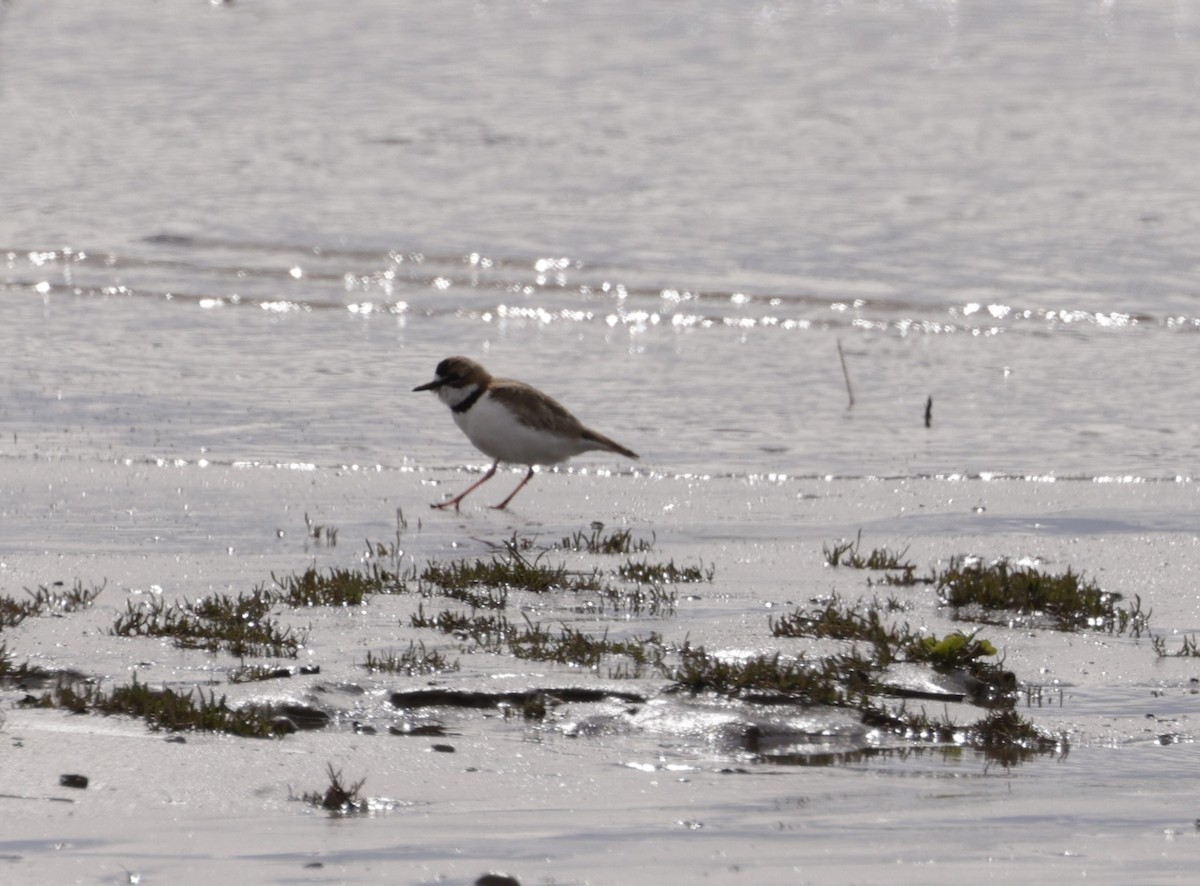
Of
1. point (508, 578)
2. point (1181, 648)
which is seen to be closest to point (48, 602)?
point (508, 578)

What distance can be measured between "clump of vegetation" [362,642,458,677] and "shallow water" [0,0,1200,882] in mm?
95

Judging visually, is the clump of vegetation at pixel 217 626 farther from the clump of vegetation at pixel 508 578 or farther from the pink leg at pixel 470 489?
the pink leg at pixel 470 489

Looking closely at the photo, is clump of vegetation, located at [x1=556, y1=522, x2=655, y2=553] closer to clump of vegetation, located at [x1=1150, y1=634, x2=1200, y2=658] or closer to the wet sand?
the wet sand

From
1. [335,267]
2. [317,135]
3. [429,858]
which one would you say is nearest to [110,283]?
[335,267]

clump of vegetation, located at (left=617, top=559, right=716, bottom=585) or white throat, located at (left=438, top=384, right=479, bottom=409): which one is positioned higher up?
white throat, located at (left=438, top=384, right=479, bottom=409)

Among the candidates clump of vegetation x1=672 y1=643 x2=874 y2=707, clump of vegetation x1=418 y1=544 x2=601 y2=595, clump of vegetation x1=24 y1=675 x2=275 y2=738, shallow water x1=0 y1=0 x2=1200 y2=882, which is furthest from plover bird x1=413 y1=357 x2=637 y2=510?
clump of vegetation x1=24 y1=675 x2=275 y2=738

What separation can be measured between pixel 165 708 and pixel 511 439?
17.1ft

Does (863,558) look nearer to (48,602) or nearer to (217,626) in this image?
(217,626)

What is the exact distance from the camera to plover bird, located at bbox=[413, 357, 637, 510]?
1039 cm

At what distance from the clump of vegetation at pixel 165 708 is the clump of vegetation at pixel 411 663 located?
0.62 meters

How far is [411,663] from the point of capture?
6.01 metres

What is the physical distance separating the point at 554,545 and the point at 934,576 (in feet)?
6.11

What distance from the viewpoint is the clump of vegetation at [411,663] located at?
595 cm

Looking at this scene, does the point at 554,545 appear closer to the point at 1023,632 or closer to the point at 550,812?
Answer: the point at 1023,632
